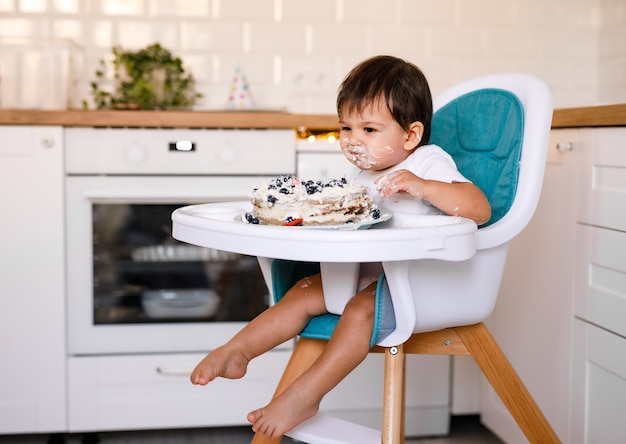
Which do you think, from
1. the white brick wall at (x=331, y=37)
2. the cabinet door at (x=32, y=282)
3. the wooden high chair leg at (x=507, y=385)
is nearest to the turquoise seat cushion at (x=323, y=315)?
the wooden high chair leg at (x=507, y=385)

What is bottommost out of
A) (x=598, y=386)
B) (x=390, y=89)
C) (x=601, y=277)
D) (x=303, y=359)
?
(x=598, y=386)

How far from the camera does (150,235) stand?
2.38 meters

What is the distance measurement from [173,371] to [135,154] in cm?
63

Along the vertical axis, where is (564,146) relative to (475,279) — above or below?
above

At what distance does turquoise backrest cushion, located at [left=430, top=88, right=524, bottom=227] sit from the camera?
63.0 inches

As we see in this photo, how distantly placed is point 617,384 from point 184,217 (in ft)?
3.29

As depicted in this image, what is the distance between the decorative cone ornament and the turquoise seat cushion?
1136mm

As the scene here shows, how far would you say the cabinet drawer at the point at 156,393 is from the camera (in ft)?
7.66

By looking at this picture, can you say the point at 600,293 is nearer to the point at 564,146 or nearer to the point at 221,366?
the point at 564,146

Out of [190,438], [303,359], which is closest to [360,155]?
[303,359]

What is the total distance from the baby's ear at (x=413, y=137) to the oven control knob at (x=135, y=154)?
961 millimetres

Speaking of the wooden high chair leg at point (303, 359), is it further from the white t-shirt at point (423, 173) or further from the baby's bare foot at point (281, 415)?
the white t-shirt at point (423, 173)

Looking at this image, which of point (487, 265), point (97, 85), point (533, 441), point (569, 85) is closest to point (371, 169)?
point (487, 265)

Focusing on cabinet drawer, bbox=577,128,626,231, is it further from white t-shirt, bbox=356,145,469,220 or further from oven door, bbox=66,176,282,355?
oven door, bbox=66,176,282,355
